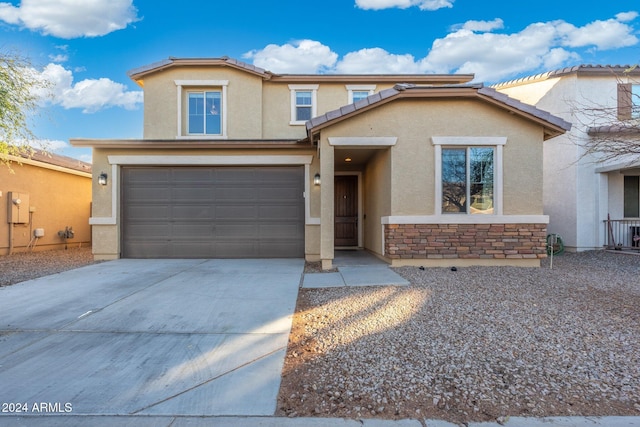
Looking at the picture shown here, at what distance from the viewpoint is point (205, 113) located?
11469mm

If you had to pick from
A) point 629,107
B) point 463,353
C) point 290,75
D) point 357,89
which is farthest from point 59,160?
point 629,107

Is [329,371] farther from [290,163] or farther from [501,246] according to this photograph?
[290,163]

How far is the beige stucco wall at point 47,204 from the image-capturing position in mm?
10727

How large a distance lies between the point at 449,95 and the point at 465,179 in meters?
2.00

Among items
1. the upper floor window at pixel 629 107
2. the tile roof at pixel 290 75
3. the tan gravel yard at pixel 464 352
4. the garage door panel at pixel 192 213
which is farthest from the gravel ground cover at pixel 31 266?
the upper floor window at pixel 629 107

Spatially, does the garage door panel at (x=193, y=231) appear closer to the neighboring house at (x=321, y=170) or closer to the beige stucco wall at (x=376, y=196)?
the neighboring house at (x=321, y=170)

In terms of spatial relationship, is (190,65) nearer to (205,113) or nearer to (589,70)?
(205,113)

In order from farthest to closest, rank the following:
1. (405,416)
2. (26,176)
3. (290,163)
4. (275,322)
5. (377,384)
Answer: (26,176), (290,163), (275,322), (377,384), (405,416)

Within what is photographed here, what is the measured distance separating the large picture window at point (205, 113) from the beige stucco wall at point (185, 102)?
24 cm

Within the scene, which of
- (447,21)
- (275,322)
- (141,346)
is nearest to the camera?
(141,346)

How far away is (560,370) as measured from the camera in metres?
2.83

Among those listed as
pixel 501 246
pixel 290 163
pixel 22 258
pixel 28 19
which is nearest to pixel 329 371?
pixel 501 246

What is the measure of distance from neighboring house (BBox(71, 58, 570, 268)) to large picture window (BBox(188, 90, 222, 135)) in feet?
0.13

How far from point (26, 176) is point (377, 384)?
46.8 ft
